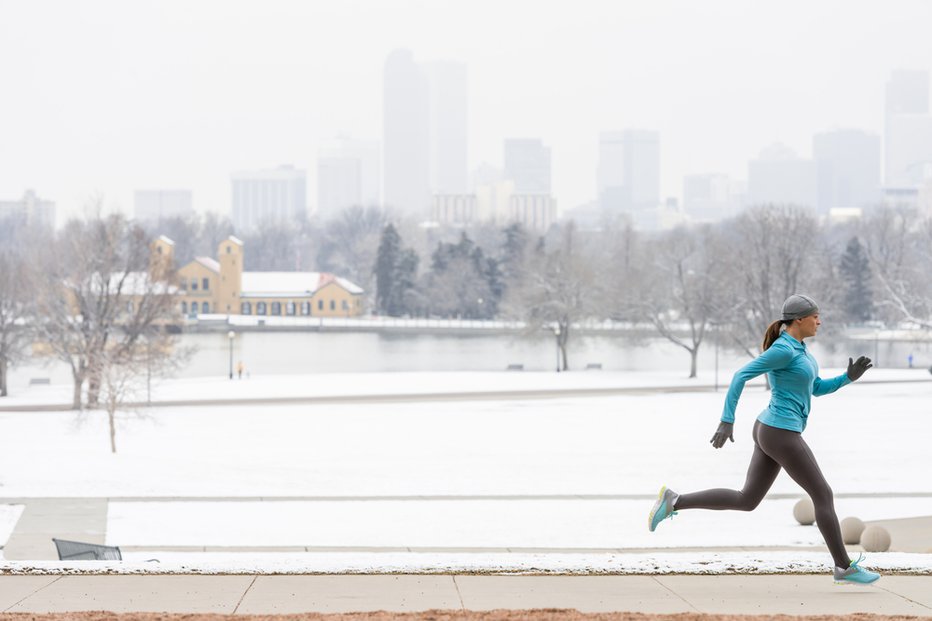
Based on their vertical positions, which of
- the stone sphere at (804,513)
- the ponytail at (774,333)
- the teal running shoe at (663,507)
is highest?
the ponytail at (774,333)

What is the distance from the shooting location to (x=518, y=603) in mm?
8164

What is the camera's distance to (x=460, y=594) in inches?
333

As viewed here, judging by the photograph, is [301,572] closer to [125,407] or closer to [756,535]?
[756,535]

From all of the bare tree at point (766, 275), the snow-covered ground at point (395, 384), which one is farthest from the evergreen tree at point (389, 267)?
the bare tree at point (766, 275)

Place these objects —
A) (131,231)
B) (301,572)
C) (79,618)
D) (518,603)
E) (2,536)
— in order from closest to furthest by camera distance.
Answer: (79,618)
(518,603)
(301,572)
(2,536)
(131,231)

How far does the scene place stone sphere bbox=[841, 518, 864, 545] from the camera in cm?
1681

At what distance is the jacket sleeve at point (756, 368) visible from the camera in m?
8.12

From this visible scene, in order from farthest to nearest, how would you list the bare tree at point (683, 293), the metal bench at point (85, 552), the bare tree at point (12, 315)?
1. the bare tree at point (683, 293)
2. the bare tree at point (12, 315)
3. the metal bench at point (85, 552)

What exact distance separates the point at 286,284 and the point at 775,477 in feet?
495

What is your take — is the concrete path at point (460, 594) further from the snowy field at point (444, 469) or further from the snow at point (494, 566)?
the snowy field at point (444, 469)

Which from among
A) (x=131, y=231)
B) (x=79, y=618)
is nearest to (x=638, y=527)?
(x=79, y=618)

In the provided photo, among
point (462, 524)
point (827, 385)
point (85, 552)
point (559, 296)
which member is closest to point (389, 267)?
point (559, 296)

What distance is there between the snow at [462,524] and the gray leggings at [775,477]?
31.8ft

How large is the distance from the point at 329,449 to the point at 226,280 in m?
124
